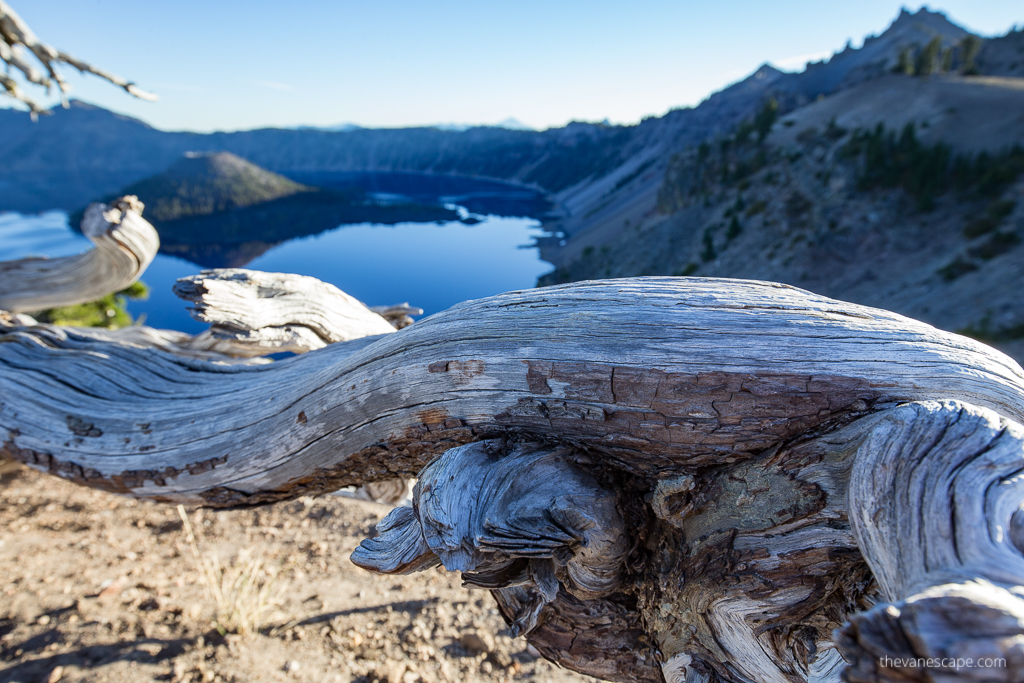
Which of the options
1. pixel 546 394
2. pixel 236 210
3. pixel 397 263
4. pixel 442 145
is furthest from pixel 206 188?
pixel 442 145

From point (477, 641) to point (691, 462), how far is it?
2.93 meters

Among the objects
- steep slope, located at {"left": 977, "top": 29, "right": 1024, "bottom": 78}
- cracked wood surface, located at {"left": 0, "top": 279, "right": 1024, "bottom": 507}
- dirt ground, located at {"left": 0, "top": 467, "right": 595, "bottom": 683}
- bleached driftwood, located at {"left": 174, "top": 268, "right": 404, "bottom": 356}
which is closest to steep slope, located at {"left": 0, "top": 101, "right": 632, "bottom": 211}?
steep slope, located at {"left": 977, "top": 29, "right": 1024, "bottom": 78}

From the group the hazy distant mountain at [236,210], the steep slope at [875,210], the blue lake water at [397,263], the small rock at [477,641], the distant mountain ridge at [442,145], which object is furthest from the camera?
the distant mountain ridge at [442,145]

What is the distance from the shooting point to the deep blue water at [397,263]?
34.1 feet

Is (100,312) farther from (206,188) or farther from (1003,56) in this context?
(1003,56)

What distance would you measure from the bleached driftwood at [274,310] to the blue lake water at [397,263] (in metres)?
3.64

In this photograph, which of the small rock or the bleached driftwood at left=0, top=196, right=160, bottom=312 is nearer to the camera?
the bleached driftwood at left=0, top=196, right=160, bottom=312

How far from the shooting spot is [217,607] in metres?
3.48

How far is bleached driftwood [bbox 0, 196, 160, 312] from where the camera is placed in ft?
10.0

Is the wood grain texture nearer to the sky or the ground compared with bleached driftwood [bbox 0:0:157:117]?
nearer to the ground

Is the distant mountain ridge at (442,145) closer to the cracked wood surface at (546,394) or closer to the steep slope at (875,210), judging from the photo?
the steep slope at (875,210)

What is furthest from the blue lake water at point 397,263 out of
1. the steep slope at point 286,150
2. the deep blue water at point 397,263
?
the steep slope at point 286,150

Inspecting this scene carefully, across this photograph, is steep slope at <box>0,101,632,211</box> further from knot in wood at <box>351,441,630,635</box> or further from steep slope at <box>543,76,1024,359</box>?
knot in wood at <box>351,441,630,635</box>

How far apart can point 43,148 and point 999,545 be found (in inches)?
4984
